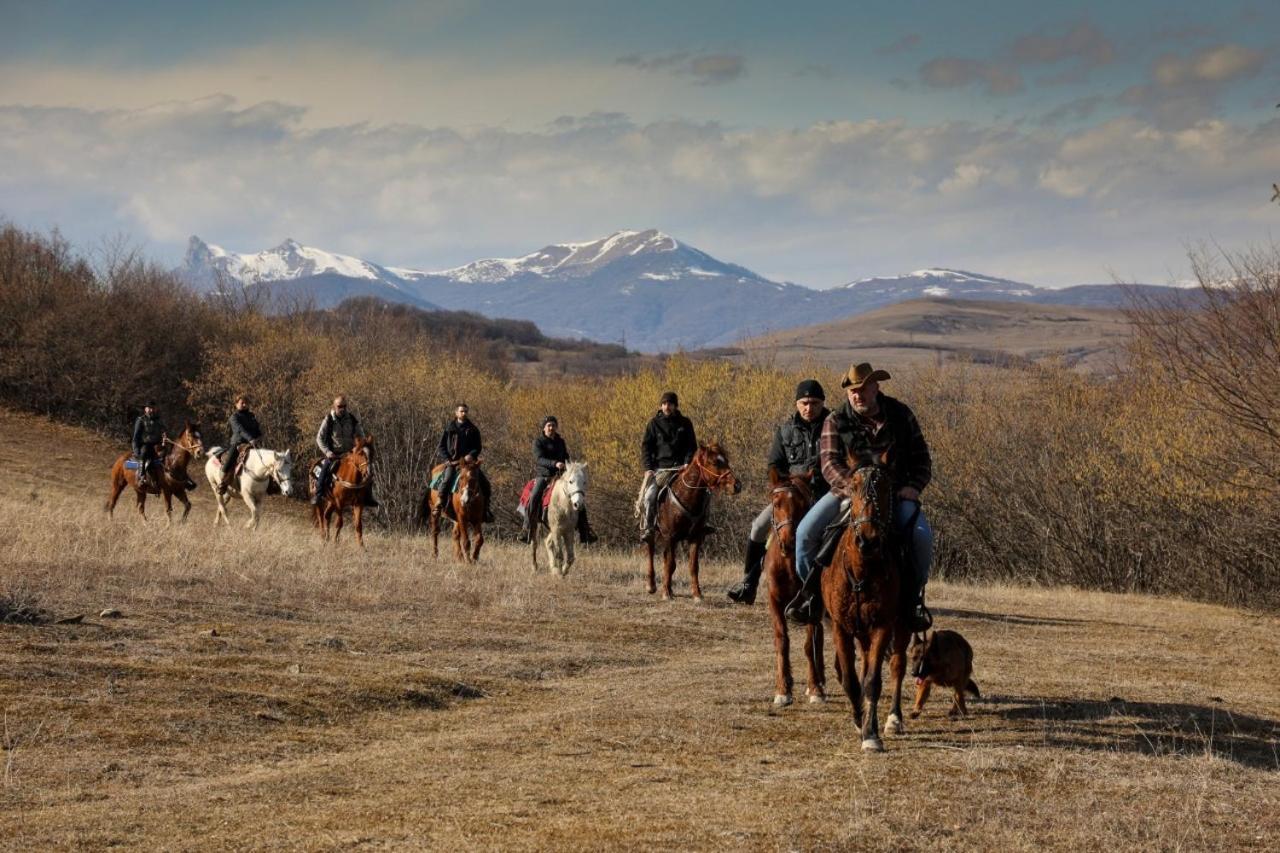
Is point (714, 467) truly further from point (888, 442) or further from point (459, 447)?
point (888, 442)

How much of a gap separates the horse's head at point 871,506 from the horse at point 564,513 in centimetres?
1200

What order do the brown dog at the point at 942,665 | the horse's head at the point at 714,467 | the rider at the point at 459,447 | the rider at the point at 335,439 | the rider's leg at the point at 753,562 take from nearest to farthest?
the brown dog at the point at 942,665 < the rider's leg at the point at 753,562 < the horse's head at the point at 714,467 < the rider at the point at 459,447 < the rider at the point at 335,439

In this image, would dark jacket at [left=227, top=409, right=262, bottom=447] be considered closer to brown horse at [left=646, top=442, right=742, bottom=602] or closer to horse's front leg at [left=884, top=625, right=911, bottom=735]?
brown horse at [left=646, top=442, right=742, bottom=602]

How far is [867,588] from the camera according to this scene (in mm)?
9297

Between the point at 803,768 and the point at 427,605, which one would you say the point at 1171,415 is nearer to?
the point at 427,605

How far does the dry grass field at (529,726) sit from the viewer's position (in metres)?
7.55

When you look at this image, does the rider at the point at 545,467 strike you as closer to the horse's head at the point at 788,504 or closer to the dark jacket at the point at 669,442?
the dark jacket at the point at 669,442

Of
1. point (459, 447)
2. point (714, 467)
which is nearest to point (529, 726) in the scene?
point (714, 467)

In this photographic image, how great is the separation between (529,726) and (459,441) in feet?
41.5

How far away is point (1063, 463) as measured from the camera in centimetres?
3766

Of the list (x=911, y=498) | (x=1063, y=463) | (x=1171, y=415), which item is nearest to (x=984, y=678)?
(x=911, y=498)

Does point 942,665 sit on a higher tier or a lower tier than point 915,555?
lower

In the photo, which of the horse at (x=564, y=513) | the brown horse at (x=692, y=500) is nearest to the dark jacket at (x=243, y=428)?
the horse at (x=564, y=513)

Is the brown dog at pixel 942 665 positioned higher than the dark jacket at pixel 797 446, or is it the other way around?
the dark jacket at pixel 797 446
